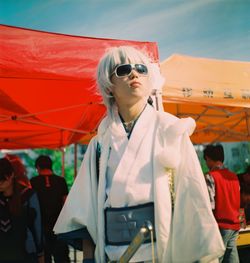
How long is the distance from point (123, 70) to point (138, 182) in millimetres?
467

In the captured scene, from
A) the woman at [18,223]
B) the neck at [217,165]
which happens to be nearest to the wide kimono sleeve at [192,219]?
the woman at [18,223]

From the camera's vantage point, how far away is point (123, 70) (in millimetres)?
1478

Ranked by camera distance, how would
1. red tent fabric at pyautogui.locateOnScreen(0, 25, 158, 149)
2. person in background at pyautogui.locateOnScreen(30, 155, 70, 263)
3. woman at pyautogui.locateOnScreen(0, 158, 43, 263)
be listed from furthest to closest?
person in background at pyautogui.locateOnScreen(30, 155, 70, 263) → red tent fabric at pyautogui.locateOnScreen(0, 25, 158, 149) → woman at pyautogui.locateOnScreen(0, 158, 43, 263)

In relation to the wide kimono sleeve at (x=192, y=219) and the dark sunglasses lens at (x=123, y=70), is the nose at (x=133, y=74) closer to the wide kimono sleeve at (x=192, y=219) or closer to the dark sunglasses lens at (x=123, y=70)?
the dark sunglasses lens at (x=123, y=70)

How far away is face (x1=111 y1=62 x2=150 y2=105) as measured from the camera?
1473 millimetres

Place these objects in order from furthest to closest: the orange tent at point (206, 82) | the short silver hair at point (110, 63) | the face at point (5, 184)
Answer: the orange tent at point (206, 82), the face at point (5, 184), the short silver hair at point (110, 63)

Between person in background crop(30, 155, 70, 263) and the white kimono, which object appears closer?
the white kimono

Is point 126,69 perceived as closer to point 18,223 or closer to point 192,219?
point 192,219

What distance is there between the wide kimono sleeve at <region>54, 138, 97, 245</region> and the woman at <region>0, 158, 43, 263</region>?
44.8 inches

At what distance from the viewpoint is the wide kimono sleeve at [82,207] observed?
141 centimetres

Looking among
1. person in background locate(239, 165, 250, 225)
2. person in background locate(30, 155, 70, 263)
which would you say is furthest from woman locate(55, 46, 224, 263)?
person in background locate(239, 165, 250, 225)

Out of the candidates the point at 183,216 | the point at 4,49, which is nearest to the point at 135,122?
the point at 183,216

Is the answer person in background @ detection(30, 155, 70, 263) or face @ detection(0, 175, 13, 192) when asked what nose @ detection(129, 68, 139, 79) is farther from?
person in background @ detection(30, 155, 70, 263)

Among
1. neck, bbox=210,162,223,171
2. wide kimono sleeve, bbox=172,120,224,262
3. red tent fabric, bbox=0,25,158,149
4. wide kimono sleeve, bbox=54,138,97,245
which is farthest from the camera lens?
neck, bbox=210,162,223,171
